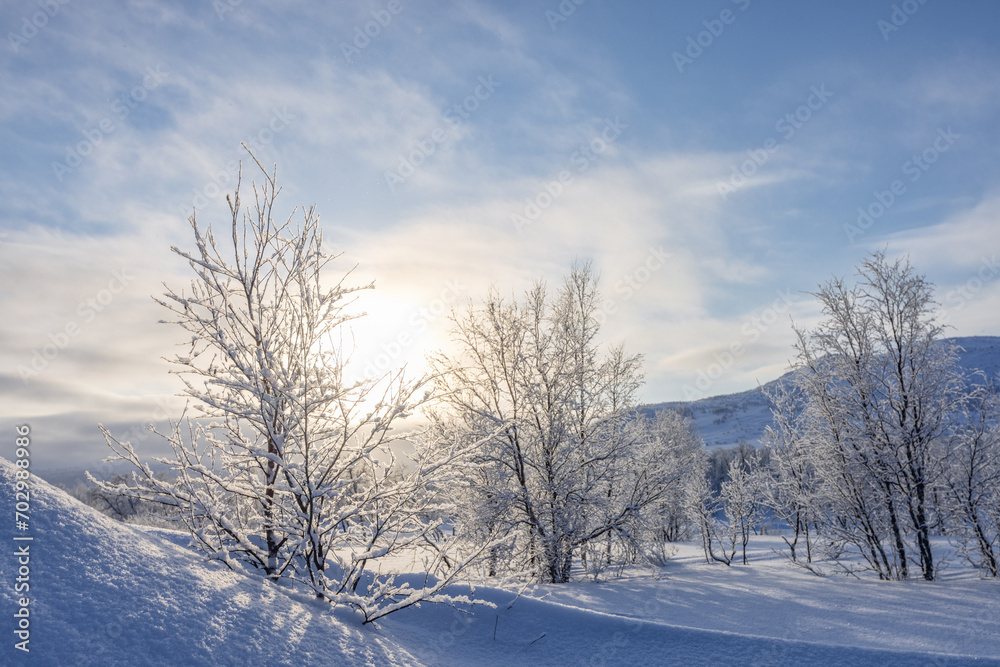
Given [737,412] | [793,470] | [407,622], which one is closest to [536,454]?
[407,622]

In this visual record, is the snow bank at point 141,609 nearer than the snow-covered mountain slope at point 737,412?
Yes

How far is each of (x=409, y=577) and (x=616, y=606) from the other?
3000 millimetres

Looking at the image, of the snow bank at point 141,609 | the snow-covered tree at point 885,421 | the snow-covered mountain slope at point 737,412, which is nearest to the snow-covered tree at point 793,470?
the snow-covered tree at point 885,421

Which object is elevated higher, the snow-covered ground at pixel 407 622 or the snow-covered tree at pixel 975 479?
the snow-covered tree at pixel 975 479

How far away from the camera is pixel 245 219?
438 centimetres

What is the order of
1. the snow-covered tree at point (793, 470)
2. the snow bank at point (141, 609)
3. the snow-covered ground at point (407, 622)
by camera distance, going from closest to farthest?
1. the snow bank at point (141, 609)
2. the snow-covered ground at point (407, 622)
3. the snow-covered tree at point (793, 470)

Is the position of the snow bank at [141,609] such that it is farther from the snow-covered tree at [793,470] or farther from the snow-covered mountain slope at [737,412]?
the snow-covered mountain slope at [737,412]

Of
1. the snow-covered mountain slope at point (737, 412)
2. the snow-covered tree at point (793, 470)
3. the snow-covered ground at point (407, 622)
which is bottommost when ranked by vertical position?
the snow-covered ground at point (407, 622)

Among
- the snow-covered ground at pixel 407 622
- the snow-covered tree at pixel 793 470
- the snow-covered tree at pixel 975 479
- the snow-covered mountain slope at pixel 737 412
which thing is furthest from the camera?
the snow-covered mountain slope at pixel 737 412

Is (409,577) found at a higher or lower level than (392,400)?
lower

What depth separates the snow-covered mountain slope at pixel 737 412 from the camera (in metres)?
103

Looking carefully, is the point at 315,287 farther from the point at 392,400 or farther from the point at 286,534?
the point at 286,534

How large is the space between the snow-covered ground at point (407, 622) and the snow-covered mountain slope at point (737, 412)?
85907 mm

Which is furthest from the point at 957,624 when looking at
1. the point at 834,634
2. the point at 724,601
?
the point at 724,601
